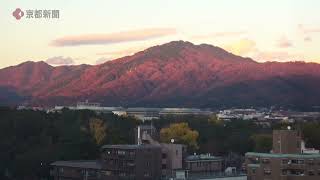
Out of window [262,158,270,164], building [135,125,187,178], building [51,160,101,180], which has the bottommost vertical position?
building [51,160,101,180]

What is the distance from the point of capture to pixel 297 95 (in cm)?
5878

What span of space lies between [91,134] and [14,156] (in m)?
4.17

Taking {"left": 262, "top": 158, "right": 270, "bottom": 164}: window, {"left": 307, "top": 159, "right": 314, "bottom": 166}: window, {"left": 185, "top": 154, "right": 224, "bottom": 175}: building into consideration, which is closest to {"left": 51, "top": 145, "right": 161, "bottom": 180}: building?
{"left": 185, "top": 154, "right": 224, "bottom": 175}: building

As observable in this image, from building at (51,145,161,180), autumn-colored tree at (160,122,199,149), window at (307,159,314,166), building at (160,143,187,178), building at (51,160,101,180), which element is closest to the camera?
window at (307,159,314,166)

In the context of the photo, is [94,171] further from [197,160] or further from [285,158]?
[285,158]

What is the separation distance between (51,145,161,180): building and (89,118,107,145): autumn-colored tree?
5.81 m

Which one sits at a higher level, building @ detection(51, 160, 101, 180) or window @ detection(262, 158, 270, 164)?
window @ detection(262, 158, 270, 164)

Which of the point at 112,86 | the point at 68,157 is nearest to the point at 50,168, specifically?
the point at 68,157

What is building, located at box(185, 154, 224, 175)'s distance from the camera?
19.6m

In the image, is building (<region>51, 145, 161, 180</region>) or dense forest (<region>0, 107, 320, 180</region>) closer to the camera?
building (<region>51, 145, 161, 180</region>)

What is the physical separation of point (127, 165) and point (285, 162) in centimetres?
482

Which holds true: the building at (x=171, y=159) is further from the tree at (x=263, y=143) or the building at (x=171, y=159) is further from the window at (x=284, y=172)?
the tree at (x=263, y=143)

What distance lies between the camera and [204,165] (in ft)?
66.0

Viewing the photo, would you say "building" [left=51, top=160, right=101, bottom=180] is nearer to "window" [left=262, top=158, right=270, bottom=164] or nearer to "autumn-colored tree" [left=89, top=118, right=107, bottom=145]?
"autumn-colored tree" [left=89, top=118, right=107, bottom=145]
